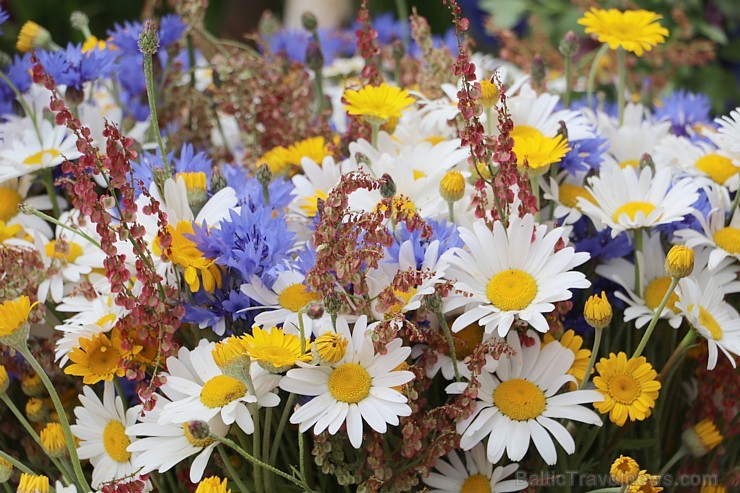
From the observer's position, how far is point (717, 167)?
26.7 inches

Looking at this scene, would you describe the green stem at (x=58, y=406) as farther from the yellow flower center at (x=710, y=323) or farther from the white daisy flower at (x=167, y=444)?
the yellow flower center at (x=710, y=323)

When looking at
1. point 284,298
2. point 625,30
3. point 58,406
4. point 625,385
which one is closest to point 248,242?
point 284,298

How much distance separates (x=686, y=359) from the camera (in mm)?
667

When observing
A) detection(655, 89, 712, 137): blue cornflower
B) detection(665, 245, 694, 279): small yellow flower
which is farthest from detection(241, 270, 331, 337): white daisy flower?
detection(655, 89, 712, 137): blue cornflower

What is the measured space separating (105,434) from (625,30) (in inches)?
19.8

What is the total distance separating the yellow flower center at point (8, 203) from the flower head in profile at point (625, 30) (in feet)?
1.56

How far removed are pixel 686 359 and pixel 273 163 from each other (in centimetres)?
37

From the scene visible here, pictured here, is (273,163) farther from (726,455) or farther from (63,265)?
(726,455)

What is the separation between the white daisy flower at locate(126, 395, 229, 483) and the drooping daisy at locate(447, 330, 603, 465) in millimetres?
148

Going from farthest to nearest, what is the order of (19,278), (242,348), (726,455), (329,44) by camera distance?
(329,44) → (726,455) → (19,278) → (242,348)

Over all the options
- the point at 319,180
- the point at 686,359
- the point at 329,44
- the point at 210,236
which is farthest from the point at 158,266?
the point at 329,44

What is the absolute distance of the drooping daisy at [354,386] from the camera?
49 centimetres

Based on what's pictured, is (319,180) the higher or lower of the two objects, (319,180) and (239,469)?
the higher

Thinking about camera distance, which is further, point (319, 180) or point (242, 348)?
point (319, 180)
